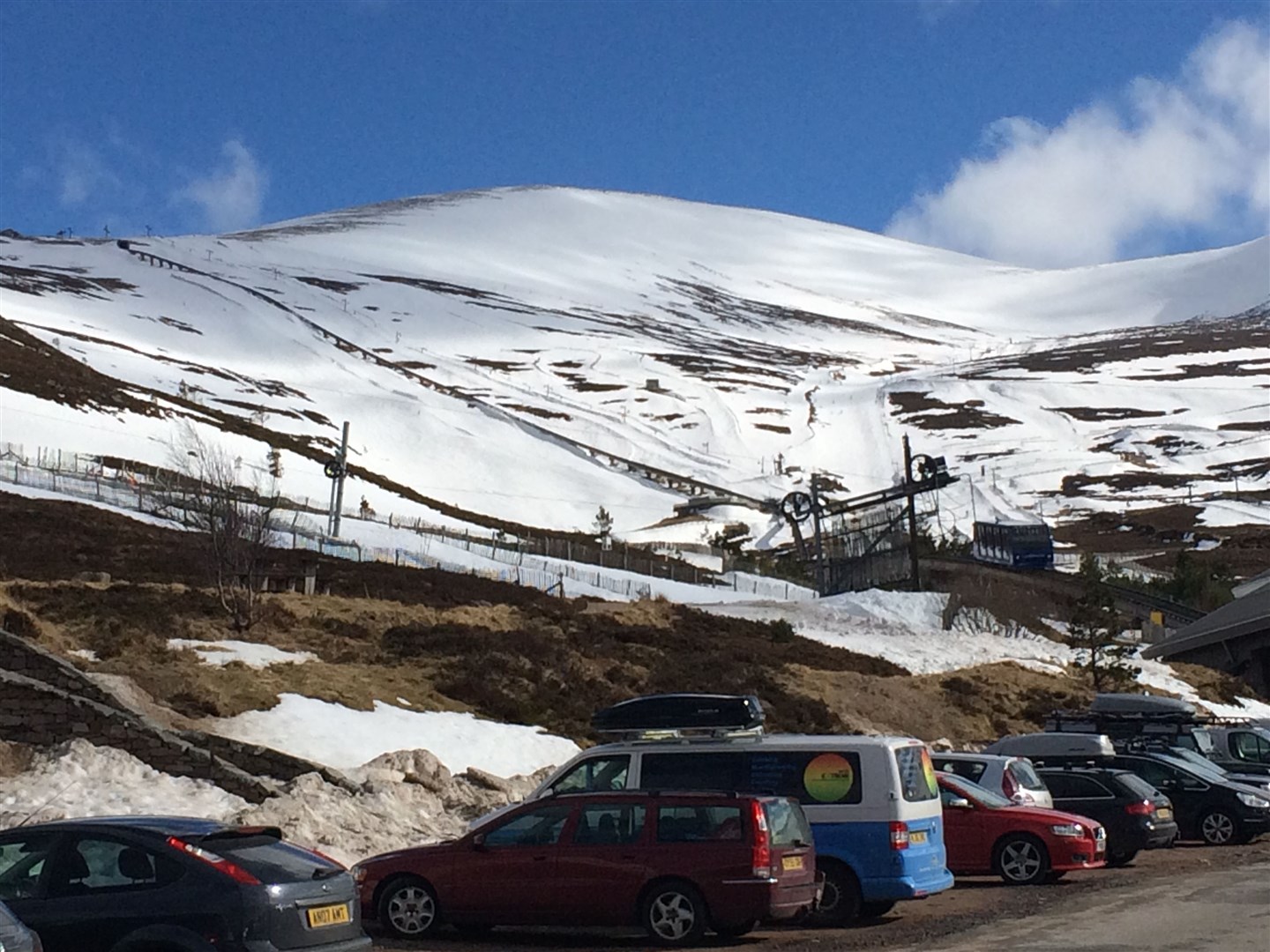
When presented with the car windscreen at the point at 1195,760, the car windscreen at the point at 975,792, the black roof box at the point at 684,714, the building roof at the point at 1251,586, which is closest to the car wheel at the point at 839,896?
the black roof box at the point at 684,714

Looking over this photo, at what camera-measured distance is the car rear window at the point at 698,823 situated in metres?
12.8

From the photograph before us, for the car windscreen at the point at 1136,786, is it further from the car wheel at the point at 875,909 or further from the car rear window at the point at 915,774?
the car wheel at the point at 875,909

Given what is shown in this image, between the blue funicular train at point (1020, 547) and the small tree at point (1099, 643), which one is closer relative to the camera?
the small tree at point (1099, 643)

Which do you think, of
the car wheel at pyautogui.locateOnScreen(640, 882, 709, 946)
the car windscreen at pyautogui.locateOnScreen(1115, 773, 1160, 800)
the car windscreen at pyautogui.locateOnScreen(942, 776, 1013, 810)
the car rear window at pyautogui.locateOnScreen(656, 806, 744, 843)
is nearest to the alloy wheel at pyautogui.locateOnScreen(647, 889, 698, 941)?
the car wheel at pyautogui.locateOnScreen(640, 882, 709, 946)

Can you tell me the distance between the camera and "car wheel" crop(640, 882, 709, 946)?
12.8 meters

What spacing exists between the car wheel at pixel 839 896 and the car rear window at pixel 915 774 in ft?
3.11

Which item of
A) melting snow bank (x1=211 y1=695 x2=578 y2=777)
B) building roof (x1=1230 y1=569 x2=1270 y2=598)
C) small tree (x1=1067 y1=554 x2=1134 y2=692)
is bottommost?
melting snow bank (x1=211 y1=695 x2=578 y2=777)

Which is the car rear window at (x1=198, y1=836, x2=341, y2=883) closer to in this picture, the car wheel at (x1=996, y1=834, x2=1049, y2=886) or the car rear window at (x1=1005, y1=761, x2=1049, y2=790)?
the car wheel at (x1=996, y1=834, x2=1049, y2=886)

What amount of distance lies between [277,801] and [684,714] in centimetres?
547

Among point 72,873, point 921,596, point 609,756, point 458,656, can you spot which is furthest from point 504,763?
point 921,596

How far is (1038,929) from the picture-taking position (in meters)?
13.5

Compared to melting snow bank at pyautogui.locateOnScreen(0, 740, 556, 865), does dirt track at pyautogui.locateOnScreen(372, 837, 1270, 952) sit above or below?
below

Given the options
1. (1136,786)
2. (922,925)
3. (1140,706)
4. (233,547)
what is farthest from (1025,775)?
(233,547)

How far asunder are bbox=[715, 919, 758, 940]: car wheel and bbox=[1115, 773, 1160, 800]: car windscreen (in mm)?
9207
